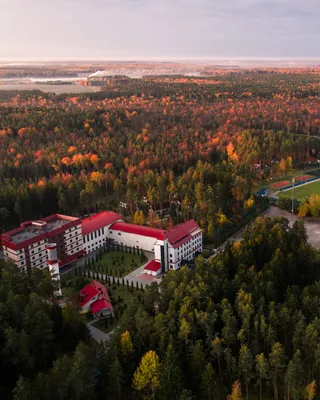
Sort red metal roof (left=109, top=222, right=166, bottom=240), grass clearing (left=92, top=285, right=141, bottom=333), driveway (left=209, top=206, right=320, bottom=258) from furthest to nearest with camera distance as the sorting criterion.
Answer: driveway (left=209, top=206, right=320, bottom=258)
red metal roof (left=109, top=222, right=166, bottom=240)
grass clearing (left=92, top=285, right=141, bottom=333)

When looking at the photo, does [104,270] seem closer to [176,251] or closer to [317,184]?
[176,251]

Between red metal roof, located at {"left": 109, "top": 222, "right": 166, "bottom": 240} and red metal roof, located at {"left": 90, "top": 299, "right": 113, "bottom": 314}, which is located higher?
red metal roof, located at {"left": 109, "top": 222, "right": 166, "bottom": 240}

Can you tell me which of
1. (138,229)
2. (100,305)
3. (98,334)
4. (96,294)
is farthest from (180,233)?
(98,334)

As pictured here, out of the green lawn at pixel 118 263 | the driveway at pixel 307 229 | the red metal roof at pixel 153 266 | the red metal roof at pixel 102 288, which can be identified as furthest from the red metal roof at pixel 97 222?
the driveway at pixel 307 229

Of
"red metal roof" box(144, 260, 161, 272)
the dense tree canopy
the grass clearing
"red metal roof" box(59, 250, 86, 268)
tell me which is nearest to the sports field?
"red metal roof" box(144, 260, 161, 272)

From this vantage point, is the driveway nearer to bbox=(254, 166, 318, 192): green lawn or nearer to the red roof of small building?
bbox=(254, 166, 318, 192): green lawn

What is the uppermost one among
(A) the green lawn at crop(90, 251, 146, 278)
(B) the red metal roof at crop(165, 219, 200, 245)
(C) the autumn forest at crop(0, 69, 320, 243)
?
(C) the autumn forest at crop(0, 69, 320, 243)
